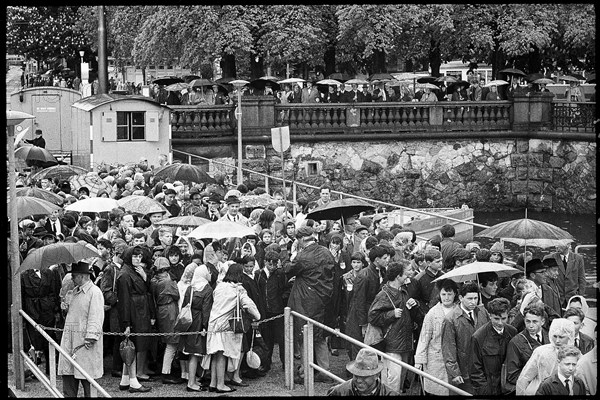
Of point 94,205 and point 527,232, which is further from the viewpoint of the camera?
point 94,205

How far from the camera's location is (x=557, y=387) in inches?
353

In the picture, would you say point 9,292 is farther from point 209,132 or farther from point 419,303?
point 209,132

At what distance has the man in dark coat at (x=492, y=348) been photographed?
1039 cm

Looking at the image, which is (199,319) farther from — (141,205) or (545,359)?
(141,205)

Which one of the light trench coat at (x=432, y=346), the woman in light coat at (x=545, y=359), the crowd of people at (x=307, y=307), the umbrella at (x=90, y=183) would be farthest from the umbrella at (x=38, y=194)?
the woman in light coat at (x=545, y=359)

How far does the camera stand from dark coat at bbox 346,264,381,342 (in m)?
12.6

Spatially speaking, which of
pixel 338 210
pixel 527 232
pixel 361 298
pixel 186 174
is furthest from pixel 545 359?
pixel 186 174

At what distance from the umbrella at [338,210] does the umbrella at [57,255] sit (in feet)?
16.3

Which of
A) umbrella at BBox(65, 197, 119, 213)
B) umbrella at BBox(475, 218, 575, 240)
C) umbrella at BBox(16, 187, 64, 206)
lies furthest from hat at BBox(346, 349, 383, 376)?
umbrella at BBox(65, 197, 119, 213)

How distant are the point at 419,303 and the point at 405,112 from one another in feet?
80.9

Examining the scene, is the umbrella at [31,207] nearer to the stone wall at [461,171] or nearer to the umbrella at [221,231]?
the umbrella at [221,231]

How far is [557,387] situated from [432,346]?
2.28 meters

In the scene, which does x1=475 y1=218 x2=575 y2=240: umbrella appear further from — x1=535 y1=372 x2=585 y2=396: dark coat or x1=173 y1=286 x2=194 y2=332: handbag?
x1=535 y1=372 x2=585 y2=396: dark coat

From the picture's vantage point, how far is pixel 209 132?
35.2 m
